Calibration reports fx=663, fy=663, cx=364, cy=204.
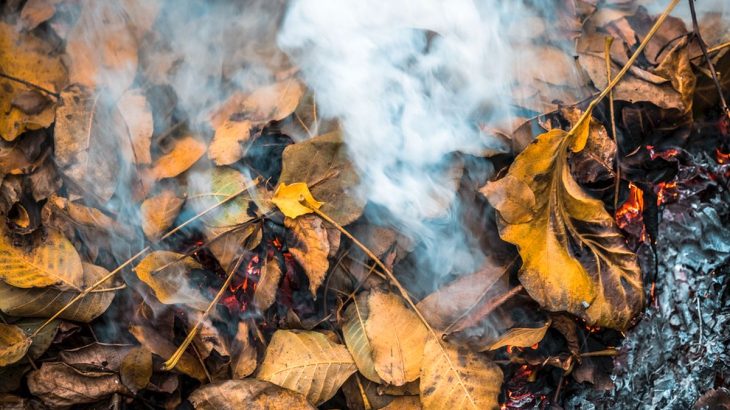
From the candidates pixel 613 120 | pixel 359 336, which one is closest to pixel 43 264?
pixel 359 336

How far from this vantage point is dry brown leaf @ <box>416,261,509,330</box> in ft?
4.10

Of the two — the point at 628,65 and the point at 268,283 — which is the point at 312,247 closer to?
the point at 268,283

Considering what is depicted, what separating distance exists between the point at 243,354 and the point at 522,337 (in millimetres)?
525

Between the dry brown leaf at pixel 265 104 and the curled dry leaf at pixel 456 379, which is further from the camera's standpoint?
the dry brown leaf at pixel 265 104

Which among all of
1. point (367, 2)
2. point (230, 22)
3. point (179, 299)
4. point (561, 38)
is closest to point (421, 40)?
point (367, 2)

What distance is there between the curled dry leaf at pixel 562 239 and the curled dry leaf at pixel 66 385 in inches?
31.8

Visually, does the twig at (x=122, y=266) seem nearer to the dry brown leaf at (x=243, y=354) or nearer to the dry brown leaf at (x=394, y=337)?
the dry brown leaf at (x=243, y=354)

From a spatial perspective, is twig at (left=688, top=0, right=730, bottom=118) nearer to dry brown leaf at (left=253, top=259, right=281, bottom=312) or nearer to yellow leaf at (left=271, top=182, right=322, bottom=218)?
yellow leaf at (left=271, top=182, right=322, bottom=218)

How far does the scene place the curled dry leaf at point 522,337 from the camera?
121cm

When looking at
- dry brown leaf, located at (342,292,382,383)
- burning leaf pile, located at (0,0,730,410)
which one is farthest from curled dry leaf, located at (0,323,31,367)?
dry brown leaf, located at (342,292,382,383)

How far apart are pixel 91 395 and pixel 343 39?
0.86 meters

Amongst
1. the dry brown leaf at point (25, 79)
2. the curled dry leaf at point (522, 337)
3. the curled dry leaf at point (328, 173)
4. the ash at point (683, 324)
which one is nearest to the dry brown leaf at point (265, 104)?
the curled dry leaf at point (328, 173)

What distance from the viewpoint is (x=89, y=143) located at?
1304 millimetres

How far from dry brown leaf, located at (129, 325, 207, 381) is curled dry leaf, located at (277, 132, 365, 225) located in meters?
0.39
